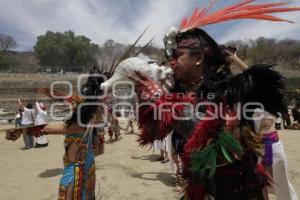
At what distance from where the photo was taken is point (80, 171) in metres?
3.40

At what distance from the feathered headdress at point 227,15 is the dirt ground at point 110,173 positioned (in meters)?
4.09

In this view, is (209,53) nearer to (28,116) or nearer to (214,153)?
(214,153)

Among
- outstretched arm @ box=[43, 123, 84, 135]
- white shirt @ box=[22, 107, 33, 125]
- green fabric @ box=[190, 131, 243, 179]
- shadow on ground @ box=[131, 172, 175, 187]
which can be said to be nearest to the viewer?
green fabric @ box=[190, 131, 243, 179]

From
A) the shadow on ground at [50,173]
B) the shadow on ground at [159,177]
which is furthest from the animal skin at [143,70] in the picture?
the shadow on ground at [50,173]

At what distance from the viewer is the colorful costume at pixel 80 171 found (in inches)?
130

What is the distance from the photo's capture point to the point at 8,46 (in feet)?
253

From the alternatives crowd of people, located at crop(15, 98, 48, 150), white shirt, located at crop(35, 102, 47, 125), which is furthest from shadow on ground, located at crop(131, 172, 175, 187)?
white shirt, located at crop(35, 102, 47, 125)

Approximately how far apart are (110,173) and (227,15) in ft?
19.5

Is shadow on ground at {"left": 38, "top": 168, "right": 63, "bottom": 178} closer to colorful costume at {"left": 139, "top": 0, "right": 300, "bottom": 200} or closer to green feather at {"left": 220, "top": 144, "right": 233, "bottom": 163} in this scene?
colorful costume at {"left": 139, "top": 0, "right": 300, "bottom": 200}

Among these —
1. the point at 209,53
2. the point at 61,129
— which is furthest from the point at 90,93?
the point at 209,53

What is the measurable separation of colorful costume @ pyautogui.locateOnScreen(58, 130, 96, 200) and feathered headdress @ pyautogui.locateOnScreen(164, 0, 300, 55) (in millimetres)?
1721

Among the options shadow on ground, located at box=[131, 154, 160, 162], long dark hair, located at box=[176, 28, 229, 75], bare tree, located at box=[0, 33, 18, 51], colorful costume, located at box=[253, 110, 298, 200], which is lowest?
shadow on ground, located at box=[131, 154, 160, 162]

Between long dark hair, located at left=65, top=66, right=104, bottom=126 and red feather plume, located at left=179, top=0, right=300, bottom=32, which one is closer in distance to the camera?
red feather plume, located at left=179, top=0, right=300, bottom=32

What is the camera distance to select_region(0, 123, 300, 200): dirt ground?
5.89 m
